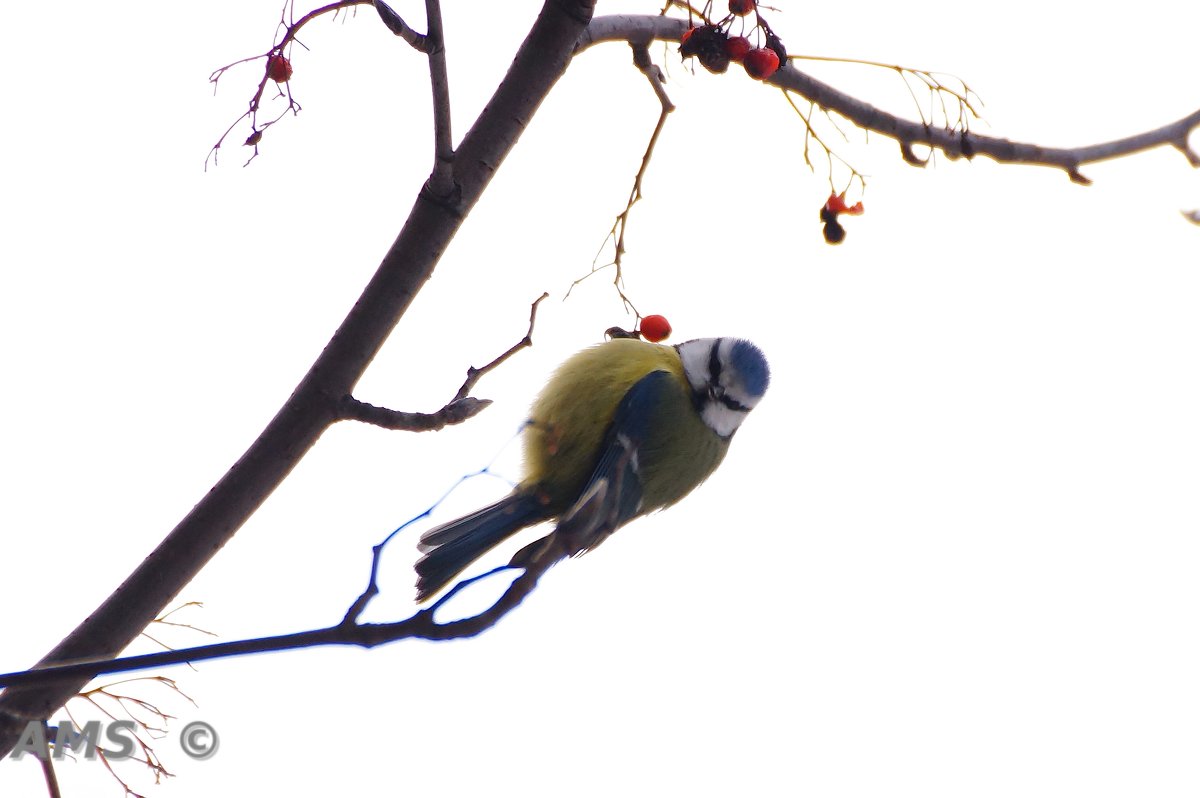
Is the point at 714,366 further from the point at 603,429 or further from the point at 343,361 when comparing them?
the point at 343,361

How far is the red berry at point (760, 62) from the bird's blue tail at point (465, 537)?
30.1 inches

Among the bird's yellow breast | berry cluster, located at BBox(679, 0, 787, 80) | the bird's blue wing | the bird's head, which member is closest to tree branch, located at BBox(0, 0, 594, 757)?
berry cluster, located at BBox(679, 0, 787, 80)

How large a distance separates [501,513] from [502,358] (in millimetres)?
778

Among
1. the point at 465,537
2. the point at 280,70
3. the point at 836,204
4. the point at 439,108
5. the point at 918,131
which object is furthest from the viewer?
the point at 465,537

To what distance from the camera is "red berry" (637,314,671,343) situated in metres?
1.76

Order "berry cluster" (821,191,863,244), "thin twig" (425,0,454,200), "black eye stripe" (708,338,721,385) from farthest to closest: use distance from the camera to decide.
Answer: "black eye stripe" (708,338,721,385) < "berry cluster" (821,191,863,244) < "thin twig" (425,0,454,200)

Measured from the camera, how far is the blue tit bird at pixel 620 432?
171cm

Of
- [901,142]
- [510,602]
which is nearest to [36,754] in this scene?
[510,602]

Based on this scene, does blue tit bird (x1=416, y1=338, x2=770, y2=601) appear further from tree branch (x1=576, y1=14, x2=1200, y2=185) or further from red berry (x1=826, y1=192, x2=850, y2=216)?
tree branch (x1=576, y1=14, x2=1200, y2=185)

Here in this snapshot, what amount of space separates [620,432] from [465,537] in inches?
11.5

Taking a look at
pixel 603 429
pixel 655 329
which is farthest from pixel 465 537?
pixel 655 329

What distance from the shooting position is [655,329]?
5.78 feet

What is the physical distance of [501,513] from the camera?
1754 millimetres

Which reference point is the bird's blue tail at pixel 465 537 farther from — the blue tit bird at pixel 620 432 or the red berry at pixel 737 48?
the red berry at pixel 737 48
